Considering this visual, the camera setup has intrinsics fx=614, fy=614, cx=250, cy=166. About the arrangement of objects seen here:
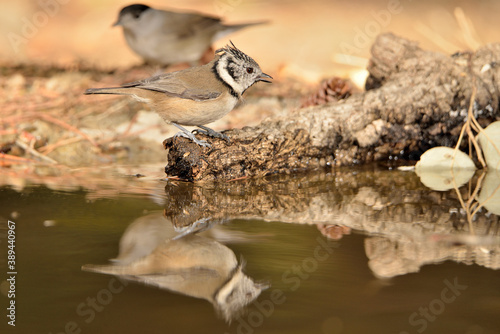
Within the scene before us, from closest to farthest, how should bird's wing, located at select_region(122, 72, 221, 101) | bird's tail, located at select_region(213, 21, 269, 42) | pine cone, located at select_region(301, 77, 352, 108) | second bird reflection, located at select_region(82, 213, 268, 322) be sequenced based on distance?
second bird reflection, located at select_region(82, 213, 268, 322)
bird's wing, located at select_region(122, 72, 221, 101)
pine cone, located at select_region(301, 77, 352, 108)
bird's tail, located at select_region(213, 21, 269, 42)

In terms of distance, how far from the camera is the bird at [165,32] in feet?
A: 17.8

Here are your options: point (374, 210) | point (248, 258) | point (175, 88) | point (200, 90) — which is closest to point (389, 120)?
point (374, 210)

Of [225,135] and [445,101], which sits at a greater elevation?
[445,101]

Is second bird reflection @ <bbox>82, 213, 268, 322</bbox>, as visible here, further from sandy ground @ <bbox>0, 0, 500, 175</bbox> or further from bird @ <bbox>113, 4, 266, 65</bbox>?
bird @ <bbox>113, 4, 266, 65</bbox>

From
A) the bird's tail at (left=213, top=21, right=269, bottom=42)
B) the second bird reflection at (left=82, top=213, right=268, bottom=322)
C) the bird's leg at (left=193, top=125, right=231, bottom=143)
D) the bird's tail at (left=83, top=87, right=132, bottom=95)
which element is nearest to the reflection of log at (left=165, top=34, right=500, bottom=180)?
the bird's leg at (left=193, top=125, right=231, bottom=143)

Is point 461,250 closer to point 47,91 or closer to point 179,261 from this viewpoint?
point 179,261

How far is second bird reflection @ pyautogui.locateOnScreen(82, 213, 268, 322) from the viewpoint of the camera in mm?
1884

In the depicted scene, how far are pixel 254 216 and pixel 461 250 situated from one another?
2.90ft

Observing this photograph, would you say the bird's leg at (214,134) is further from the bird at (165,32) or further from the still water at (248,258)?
the bird at (165,32)

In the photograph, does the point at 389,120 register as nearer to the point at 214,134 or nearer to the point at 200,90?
the point at 214,134

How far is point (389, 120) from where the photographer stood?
12.3ft

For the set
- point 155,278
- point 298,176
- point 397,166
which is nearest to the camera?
point 155,278

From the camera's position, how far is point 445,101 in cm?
379

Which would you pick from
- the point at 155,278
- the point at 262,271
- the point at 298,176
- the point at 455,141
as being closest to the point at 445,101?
the point at 455,141
